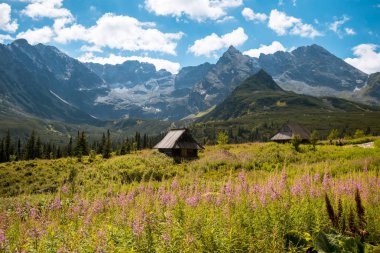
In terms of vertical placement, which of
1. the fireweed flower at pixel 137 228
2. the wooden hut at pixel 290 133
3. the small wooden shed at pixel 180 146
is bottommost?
the small wooden shed at pixel 180 146

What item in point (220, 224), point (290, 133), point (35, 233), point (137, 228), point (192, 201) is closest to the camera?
point (35, 233)

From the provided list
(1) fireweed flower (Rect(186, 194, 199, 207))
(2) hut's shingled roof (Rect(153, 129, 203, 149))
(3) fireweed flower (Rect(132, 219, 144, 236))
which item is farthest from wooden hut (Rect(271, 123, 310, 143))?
(3) fireweed flower (Rect(132, 219, 144, 236))

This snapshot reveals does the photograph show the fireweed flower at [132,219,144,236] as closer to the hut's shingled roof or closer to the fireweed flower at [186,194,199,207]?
the fireweed flower at [186,194,199,207]

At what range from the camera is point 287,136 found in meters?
71.0

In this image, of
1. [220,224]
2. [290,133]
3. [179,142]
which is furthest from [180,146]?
[220,224]

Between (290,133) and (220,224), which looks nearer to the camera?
(220,224)

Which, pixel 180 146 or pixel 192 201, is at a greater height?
pixel 192 201

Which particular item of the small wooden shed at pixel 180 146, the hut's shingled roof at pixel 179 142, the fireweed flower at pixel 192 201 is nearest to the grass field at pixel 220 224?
the fireweed flower at pixel 192 201

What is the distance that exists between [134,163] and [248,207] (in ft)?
120

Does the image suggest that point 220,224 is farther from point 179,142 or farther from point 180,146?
point 179,142

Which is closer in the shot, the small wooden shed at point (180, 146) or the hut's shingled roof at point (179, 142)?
the hut's shingled roof at point (179, 142)

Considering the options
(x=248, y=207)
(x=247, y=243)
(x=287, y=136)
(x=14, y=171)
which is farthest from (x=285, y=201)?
(x=287, y=136)

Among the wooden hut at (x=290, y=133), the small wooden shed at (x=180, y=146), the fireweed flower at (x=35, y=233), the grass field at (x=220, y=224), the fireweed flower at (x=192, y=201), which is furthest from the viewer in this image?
the wooden hut at (x=290, y=133)

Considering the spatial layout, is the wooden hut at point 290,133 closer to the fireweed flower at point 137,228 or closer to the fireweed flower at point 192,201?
the fireweed flower at point 192,201
